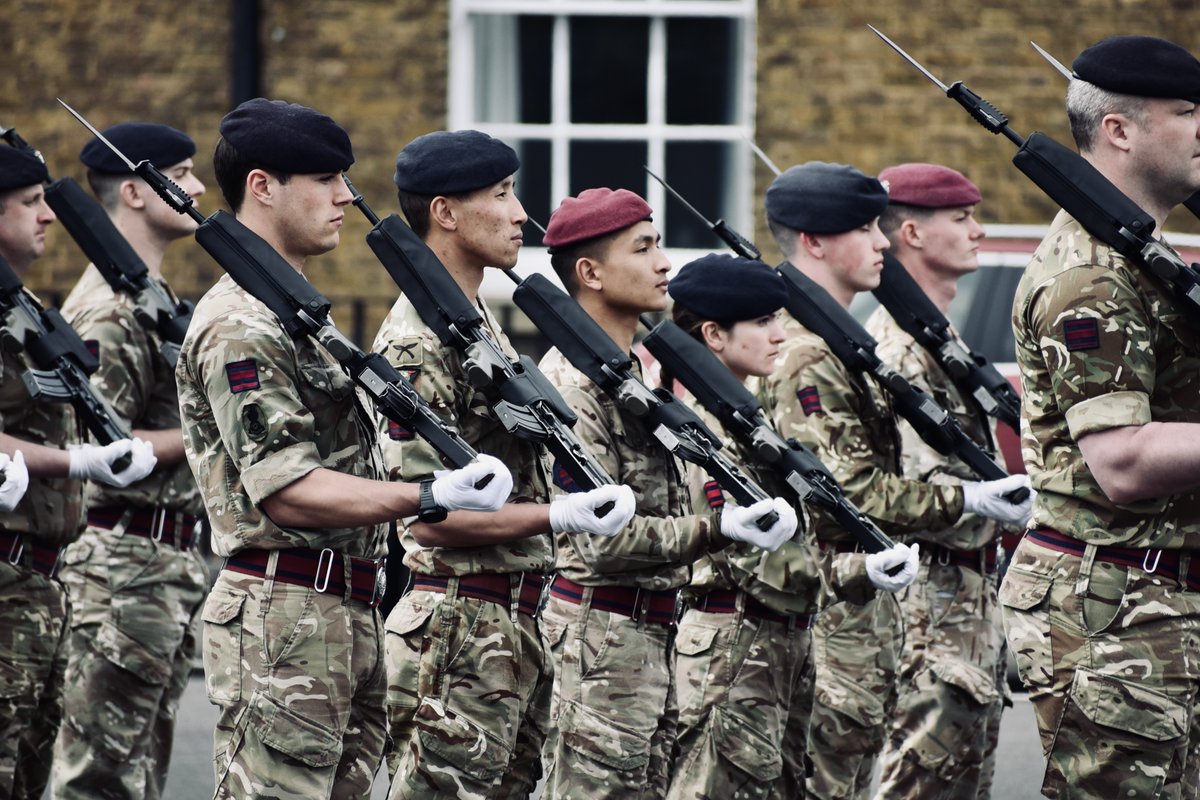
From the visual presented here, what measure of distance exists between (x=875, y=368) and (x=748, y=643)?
1.08m

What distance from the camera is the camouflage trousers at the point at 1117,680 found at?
13.4ft

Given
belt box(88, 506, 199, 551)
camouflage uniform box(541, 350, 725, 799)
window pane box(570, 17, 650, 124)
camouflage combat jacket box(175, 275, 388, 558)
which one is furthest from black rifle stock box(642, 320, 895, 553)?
window pane box(570, 17, 650, 124)

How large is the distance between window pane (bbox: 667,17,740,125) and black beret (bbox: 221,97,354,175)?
7747 millimetres

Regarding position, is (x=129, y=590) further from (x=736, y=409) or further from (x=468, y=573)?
(x=736, y=409)

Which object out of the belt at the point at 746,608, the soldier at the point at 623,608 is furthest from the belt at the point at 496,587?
the belt at the point at 746,608

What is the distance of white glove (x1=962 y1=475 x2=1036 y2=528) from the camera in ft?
19.0

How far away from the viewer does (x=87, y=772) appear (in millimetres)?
6031

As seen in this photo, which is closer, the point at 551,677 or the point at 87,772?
the point at 551,677

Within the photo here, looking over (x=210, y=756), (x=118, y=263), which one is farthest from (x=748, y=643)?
(x=210, y=756)

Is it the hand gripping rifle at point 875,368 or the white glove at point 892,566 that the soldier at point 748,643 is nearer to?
the white glove at point 892,566

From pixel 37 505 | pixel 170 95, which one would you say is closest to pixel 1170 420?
pixel 37 505

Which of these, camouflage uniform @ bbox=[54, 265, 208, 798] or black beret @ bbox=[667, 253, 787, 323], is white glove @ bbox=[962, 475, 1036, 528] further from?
camouflage uniform @ bbox=[54, 265, 208, 798]

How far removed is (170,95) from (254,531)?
8035 mm

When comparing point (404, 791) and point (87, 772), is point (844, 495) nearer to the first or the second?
point (404, 791)
